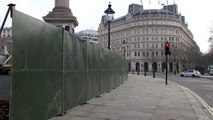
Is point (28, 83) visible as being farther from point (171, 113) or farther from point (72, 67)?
point (171, 113)

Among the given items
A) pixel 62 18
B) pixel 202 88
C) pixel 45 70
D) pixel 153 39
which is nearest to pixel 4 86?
pixel 45 70

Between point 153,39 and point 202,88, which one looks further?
point 153,39

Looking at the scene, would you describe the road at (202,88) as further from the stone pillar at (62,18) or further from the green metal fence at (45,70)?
the stone pillar at (62,18)

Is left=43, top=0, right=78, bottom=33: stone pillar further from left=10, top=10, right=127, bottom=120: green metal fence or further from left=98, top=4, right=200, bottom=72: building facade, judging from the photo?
left=98, top=4, right=200, bottom=72: building facade

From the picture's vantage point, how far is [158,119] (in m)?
7.35

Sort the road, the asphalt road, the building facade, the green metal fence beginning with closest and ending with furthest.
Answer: the green metal fence → the asphalt road → the road → the building facade

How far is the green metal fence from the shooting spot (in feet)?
16.9

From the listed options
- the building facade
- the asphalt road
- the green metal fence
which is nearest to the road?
the green metal fence

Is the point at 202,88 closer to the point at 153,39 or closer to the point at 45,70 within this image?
the point at 45,70

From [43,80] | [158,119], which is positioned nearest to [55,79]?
[43,80]

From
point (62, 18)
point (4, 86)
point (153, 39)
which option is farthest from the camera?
point (153, 39)

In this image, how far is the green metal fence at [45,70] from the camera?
5148mm

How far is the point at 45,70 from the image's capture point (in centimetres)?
645

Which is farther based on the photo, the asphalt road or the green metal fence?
the asphalt road
